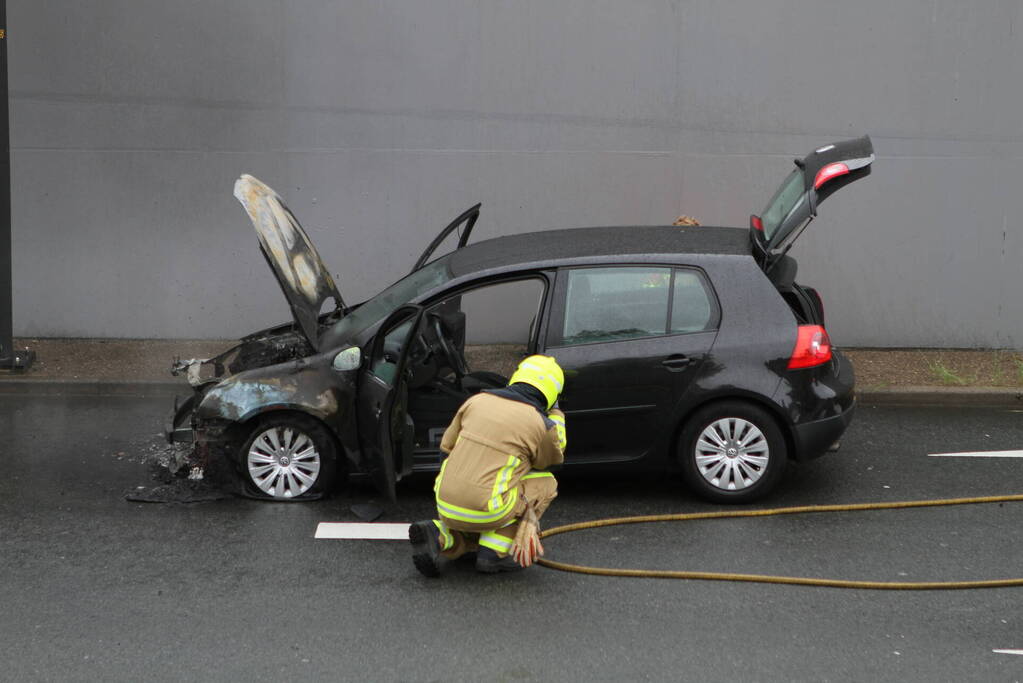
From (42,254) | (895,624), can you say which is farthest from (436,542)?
(42,254)

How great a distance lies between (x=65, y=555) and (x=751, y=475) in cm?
387

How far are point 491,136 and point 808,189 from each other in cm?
455

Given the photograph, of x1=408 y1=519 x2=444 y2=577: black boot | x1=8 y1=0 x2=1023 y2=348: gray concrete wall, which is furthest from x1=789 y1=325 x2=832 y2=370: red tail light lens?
x1=8 y1=0 x2=1023 y2=348: gray concrete wall

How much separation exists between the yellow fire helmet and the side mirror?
3.99 ft

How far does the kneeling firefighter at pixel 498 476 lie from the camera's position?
19.2ft

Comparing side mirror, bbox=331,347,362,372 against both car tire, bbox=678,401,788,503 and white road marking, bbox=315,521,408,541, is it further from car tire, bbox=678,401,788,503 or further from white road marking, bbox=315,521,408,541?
car tire, bbox=678,401,788,503

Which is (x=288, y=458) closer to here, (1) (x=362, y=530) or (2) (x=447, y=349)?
(1) (x=362, y=530)

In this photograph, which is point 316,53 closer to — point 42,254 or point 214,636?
point 42,254

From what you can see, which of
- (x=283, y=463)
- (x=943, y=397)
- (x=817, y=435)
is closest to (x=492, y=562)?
(x=283, y=463)

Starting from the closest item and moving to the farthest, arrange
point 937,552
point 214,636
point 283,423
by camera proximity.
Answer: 1. point 214,636
2. point 937,552
3. point 283,423

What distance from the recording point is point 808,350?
6.98 metres

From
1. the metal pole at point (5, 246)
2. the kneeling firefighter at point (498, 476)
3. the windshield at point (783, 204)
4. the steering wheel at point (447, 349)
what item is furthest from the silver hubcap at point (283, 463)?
the metal pole at point (5, 246)

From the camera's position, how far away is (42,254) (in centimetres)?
1118

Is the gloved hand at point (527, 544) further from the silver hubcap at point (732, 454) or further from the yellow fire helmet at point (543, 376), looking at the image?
the silver hubcap at point (732, 454)
